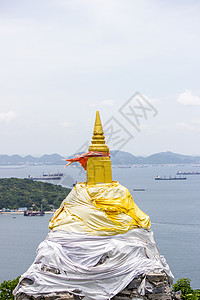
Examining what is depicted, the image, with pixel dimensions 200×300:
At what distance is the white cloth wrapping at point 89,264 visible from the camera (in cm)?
1266

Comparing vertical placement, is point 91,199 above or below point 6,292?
above

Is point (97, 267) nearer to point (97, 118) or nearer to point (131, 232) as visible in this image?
point (131, 232)

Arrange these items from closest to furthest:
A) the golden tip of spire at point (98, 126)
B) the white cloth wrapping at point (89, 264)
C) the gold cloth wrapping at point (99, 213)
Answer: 1. the white cloth wrapping at point (89, 264)
2. the gold cloth wrapping at point (99, 213)
3. the golden tip of spire at point (98, 126)

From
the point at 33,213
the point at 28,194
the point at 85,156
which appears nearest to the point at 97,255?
the point at 85,156

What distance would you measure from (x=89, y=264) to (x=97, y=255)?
12.1 inches

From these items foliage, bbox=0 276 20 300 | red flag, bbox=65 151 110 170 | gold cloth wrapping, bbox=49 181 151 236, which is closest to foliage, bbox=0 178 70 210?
foliage, bbox=0 276 20 300

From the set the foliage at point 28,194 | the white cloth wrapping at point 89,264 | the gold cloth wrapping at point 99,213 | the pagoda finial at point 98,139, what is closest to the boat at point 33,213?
the foliage at point 28,194

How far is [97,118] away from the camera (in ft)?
50.2

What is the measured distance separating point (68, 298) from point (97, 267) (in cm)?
106

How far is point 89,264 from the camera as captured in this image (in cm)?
1301

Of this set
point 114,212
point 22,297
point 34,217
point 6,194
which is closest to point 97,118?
point 114,212

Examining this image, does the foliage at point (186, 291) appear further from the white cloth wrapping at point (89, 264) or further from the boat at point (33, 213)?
the boat at point (33, 213)

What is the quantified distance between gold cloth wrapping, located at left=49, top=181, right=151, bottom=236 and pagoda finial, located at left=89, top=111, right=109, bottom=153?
43.1 inches

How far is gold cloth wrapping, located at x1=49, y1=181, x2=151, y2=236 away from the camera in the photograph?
13742 millimetres
